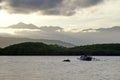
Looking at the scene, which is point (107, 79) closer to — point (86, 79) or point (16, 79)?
point (86, 79)

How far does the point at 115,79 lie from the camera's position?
93.7 metres

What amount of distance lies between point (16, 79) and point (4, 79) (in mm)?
3139

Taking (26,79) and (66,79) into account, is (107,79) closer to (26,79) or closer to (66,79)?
(66,79)

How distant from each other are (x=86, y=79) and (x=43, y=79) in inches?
439

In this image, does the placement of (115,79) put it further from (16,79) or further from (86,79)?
(16,79)

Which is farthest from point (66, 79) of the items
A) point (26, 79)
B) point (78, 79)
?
point (26, 79)

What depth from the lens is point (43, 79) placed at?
9150 centimetres

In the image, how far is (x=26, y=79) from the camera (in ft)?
296

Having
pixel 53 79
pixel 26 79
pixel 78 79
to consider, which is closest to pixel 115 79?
pixel 78 79

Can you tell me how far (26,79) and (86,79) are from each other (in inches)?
Answer: 608

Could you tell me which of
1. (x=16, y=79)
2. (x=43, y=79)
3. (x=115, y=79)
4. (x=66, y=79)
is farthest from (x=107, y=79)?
(x=16, y=79)

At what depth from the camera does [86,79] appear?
9362cm

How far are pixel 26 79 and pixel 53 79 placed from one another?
22.5 feet

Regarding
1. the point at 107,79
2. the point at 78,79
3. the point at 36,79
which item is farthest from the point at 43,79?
the point at 107,79
